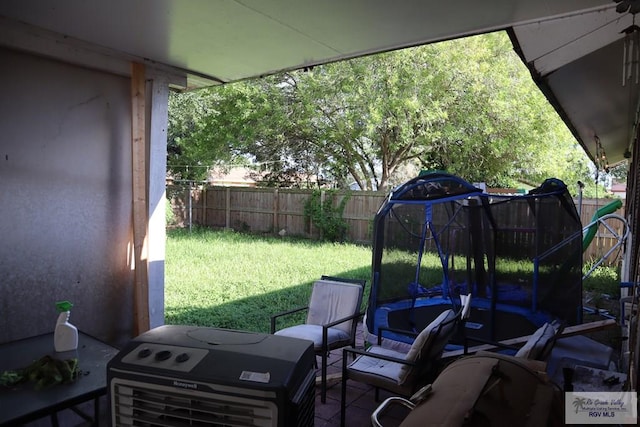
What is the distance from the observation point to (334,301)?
3.89 meters

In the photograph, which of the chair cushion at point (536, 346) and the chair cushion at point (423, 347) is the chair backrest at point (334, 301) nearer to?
the chair cushion at point (423, 347)

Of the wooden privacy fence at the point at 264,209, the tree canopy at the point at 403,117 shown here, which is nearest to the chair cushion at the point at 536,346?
the wooden privacy fence at the point at 264,209

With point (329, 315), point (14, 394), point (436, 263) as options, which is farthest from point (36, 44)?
point (436, 263)

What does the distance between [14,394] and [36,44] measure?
1973 mm

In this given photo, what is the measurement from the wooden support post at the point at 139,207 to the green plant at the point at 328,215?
8564 millimetres

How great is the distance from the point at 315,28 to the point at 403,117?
29.9ft

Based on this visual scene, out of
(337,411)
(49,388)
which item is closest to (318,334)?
(337,411)

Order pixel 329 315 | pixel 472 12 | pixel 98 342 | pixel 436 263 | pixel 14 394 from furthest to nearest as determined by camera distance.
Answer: pixel 436 263 → pixel 329 315 → pixel 98 342 → pixel 472 12 → pixel 14 394

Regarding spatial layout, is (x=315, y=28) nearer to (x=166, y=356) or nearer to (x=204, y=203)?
(x=166, y=356)

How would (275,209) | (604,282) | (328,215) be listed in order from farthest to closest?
(275,209) → (328,215) → (604,282)

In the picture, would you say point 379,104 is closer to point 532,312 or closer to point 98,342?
point 532,312

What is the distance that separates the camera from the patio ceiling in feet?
7.01

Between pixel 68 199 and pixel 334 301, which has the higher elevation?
pixel 68 199

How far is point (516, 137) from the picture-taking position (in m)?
11.5
